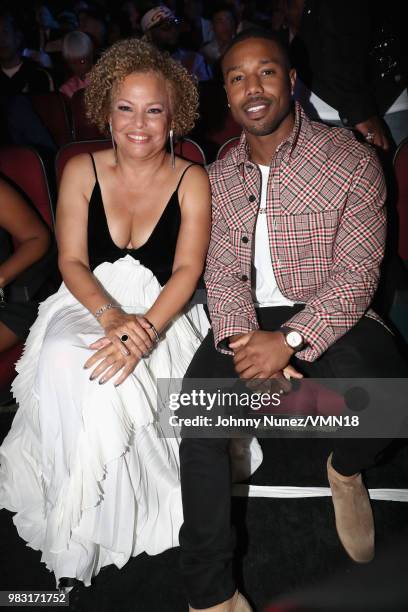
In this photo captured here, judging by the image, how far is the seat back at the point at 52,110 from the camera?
3.34 m

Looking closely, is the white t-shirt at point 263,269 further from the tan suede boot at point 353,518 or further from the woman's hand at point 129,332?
the tan suede boot at point 353,518

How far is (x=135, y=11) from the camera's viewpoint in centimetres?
582

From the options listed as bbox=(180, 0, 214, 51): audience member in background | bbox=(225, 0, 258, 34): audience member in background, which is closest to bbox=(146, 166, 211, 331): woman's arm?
bbox=(180, 0, 214, 51): audience member in background

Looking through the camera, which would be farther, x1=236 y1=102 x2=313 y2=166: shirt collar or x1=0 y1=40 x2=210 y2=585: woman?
x1=236 y1=102 x2=313 y2=166: shirt collar

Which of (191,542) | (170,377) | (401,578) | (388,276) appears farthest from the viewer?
(388,276)

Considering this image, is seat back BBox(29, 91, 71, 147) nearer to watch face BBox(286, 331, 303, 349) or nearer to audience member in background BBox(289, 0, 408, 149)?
audience member in background BBox(289, 0, 408, 149)

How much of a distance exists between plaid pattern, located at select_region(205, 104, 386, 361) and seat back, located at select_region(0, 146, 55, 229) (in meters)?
0.80

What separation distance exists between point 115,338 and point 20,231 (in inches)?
29.9

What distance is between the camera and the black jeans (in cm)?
141

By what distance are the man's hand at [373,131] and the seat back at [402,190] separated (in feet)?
0.65

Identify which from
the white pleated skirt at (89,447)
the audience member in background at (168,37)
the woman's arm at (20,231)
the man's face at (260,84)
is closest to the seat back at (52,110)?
the audience member in background at (168,37)

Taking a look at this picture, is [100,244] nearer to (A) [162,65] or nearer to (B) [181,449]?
(A) [162,65]

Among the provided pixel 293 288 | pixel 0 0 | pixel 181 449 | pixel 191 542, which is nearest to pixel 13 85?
pixel 0 0

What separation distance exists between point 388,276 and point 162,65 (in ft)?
3.70
